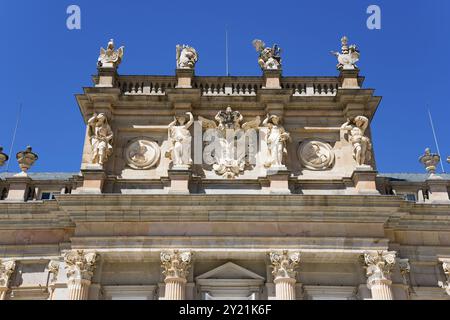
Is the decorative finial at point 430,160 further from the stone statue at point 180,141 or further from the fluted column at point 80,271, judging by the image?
the fluted column at point 80,271

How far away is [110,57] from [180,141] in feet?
15.6

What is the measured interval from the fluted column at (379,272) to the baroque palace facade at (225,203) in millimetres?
40

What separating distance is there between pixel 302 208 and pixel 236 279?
123 inches

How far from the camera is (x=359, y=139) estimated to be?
21656 millimetres

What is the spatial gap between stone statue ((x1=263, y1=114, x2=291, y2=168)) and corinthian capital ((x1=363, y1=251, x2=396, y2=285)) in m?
4.38

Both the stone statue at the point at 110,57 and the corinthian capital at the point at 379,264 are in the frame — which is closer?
the corinthian capital at the point at 379,264

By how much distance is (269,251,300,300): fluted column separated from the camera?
62.1 feet

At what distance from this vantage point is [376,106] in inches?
903

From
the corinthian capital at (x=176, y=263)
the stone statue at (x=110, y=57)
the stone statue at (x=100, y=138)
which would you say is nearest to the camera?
the corinthian capital at (x=176, y=263)

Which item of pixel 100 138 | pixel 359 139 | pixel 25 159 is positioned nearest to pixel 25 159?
pixel 25 159

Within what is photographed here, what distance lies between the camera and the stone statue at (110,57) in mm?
23453

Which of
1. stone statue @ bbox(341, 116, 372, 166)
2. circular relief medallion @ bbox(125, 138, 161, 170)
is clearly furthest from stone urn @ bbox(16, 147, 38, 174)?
stone statue @ bbox(341, 116, 372, 166)

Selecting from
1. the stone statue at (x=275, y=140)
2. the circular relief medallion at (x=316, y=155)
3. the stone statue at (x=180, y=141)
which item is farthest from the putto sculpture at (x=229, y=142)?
the circular relief medallion at (x=316, y=155)

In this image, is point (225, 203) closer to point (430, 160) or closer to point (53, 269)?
point (53, 269)
